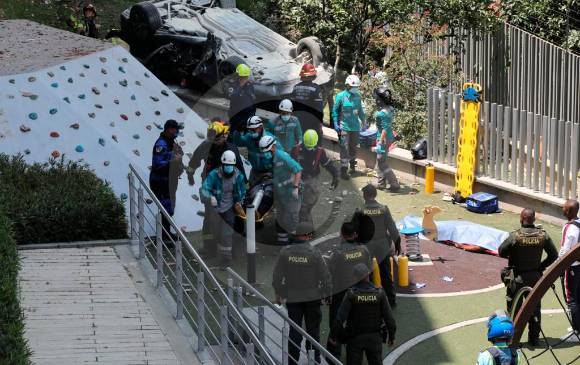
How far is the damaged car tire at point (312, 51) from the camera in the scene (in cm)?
2192

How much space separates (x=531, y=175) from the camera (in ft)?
56.1

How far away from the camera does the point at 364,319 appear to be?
10.6 meters

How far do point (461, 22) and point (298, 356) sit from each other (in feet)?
34.4

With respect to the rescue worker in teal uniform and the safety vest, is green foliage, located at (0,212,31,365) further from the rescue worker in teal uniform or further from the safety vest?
the rescue worker in teal uniform

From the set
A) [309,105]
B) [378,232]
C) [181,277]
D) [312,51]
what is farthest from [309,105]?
[181,277]

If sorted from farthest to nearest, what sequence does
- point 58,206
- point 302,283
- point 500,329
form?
point 58,206, point 302,283, point 500,329

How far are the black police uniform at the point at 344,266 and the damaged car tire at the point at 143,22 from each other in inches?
469

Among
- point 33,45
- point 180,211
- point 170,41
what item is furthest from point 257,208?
point 170,41

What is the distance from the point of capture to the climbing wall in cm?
1580

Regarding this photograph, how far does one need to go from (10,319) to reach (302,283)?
140 inches

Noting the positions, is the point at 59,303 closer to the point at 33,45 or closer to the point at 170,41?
the point at 33,45

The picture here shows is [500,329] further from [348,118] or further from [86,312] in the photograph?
[348,118]

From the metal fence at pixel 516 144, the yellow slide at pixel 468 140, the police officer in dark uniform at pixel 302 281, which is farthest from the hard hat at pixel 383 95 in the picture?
the police officer in dark uniform at pixel 302 281

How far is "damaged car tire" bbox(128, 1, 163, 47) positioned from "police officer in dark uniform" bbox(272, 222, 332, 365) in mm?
11913
